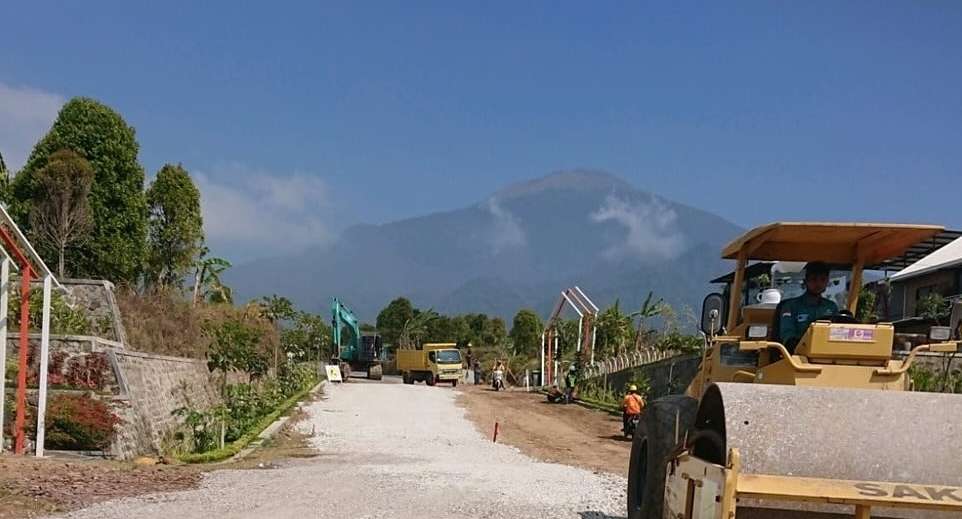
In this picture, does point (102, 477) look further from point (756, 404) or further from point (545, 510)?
point (756, 404)

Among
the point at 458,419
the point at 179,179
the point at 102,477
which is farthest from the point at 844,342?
the point at 179,179

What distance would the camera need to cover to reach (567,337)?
5488 centimetres

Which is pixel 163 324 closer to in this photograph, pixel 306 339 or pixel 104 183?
pixel 104 183

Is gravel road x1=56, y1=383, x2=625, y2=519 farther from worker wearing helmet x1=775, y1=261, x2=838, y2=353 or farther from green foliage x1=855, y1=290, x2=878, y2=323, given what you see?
worker wearing helmet x1=775, y1=261, x2=838, y2=353

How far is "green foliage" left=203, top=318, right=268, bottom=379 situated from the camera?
24.4 m

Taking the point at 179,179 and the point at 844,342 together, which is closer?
the point at 844,342

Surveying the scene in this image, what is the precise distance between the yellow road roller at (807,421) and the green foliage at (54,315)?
12866mm

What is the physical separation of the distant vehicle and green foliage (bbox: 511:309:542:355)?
1217 cm

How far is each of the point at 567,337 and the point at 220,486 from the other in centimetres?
4393

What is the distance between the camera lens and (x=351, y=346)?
2247 inches

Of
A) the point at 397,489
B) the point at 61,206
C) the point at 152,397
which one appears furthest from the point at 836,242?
the point at 61,206

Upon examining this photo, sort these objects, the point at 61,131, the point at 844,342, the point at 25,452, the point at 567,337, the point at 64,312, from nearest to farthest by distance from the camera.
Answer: the point at 844,342 → the point at 25,452 → the point at 64,312 → the point at 61,131 → the point at 567,337

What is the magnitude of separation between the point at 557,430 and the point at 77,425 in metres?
12.4

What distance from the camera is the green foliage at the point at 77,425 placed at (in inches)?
591
